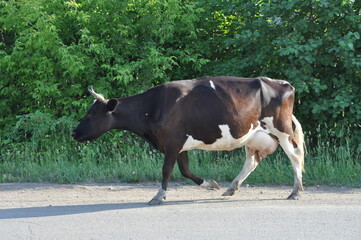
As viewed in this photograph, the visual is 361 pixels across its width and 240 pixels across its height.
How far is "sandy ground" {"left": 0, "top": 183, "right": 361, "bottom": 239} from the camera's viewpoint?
5621 millimetres

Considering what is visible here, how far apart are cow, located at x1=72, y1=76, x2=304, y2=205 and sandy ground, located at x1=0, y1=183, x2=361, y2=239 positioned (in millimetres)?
442

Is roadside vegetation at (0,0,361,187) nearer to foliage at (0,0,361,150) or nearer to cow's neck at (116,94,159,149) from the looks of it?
foliage at (0,0,361,150)

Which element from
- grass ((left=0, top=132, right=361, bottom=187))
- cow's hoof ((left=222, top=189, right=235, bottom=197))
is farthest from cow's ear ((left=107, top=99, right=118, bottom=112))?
cow's hoof ((left=222, top=189, right=235, bottom=197))

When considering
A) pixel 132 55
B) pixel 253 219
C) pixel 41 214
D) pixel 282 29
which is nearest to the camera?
pixel 253 219

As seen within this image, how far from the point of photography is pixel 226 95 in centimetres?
787

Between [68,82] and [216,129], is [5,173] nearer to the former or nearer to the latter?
[68,82]

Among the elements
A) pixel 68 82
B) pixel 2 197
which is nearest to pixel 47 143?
pixel 68 82

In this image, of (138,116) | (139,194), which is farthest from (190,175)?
(138,116)

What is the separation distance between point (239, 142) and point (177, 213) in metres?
1.79

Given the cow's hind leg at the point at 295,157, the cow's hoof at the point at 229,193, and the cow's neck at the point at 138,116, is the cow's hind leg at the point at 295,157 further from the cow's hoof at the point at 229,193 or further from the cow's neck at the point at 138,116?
the cow's neck at the point at 138,116

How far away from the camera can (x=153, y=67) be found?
11.5 metres

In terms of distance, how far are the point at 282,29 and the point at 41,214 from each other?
6.13 m

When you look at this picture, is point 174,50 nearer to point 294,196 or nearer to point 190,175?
point 190,175

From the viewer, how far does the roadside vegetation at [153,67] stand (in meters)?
10.0
